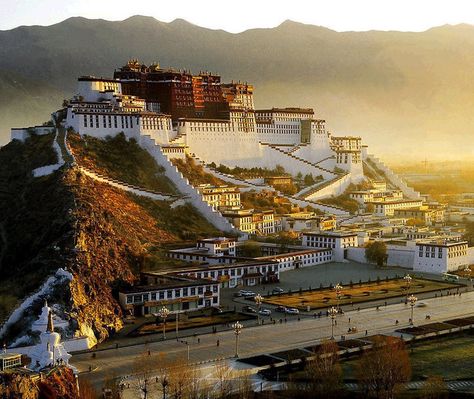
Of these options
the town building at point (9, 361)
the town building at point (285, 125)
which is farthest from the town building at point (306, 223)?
the town building at point (9, 361)

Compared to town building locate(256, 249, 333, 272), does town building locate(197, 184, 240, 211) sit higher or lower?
higher

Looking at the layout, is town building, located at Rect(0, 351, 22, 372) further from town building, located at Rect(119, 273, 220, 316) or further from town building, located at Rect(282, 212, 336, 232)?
town building, located at Rect(282, 212, 336, 232)

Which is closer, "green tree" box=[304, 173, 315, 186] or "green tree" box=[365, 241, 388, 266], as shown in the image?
"green tree" box=[365, 241, 388, 266]

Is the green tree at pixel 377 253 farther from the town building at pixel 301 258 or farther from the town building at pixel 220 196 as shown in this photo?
the town building at pixel 220 196

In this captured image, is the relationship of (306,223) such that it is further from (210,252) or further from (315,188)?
(210,252)

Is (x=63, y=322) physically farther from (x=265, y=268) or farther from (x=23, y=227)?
(x=265, y=268)

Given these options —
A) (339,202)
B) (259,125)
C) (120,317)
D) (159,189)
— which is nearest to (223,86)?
(259,125)

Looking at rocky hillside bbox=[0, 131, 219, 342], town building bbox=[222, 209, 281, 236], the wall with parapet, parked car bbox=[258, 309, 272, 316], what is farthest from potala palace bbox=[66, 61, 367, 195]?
parked car bbox=[258, 309, 272, 316]
